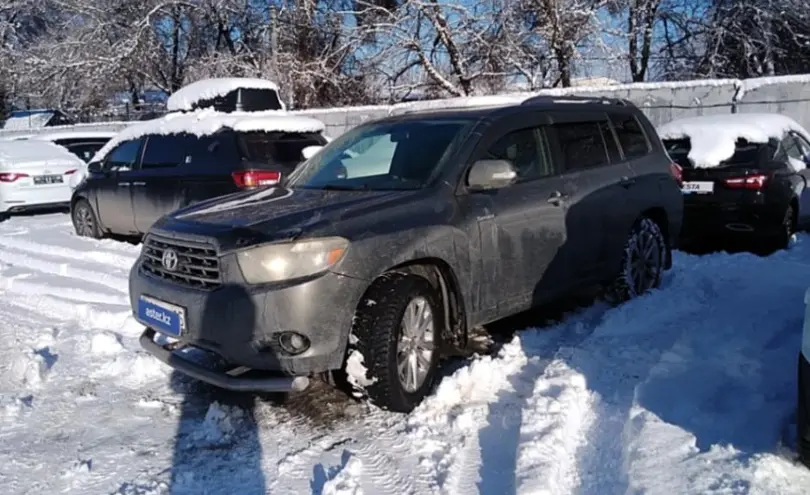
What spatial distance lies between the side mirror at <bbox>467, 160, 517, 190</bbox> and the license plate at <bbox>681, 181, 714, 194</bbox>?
4322mm

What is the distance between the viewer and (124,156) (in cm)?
966

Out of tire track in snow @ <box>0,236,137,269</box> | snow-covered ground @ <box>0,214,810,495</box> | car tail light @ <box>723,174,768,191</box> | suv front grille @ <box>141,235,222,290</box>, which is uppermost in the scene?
suv front grille @ <box>141,235,222,290</box>

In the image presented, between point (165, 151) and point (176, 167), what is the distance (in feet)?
1.45

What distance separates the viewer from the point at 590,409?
12.7ft

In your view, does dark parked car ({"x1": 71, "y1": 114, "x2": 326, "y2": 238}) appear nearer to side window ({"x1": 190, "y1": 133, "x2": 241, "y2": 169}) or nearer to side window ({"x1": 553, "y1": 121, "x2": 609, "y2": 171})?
side window ({"x1": 190, "y1": 133, "x2": 241, "y2": 169})

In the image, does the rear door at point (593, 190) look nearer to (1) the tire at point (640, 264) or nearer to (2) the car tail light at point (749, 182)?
(1) the tire at point (640, 264)

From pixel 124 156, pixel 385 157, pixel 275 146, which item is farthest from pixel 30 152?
pixel 385 157

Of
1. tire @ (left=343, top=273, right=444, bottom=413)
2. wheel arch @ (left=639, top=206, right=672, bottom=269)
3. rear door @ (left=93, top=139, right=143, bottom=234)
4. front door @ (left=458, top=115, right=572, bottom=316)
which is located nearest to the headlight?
tire @ (left=343, top=273, right=444, bottom=413)

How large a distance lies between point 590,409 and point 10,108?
37285 mm

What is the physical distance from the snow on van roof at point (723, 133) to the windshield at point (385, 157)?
4.33 metres

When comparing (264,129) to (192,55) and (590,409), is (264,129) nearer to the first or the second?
(590,409)

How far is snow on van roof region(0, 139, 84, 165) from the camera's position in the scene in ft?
41.6

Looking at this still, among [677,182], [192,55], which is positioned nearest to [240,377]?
[677,182]

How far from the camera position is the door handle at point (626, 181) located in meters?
Result: 5.74
